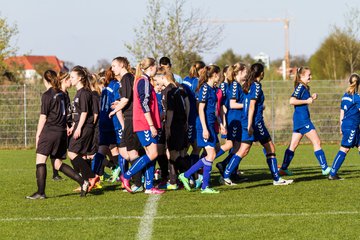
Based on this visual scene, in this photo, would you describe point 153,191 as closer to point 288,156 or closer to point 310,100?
point 310,100

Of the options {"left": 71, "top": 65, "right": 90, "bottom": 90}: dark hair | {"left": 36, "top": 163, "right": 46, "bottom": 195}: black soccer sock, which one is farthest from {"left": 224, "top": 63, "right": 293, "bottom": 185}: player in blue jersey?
{"left": 36, "top": 163, "right": 46, "bottom": 195}: black soccer sock

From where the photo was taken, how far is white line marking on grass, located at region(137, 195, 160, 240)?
8516 millimetres

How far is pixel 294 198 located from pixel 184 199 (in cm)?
151

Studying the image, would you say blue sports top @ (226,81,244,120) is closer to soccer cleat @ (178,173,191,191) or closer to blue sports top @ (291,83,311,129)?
blue sports top @ (291,83,311,129)

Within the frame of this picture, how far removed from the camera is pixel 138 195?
12.2 metres

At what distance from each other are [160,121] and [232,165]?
5.37 ft

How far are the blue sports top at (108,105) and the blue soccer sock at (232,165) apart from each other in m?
1.94

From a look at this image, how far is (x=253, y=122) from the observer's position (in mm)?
13070

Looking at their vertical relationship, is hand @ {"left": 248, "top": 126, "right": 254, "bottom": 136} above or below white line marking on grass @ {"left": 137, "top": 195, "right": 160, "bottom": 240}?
above

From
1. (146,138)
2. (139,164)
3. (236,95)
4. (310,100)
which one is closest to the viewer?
(146,138)

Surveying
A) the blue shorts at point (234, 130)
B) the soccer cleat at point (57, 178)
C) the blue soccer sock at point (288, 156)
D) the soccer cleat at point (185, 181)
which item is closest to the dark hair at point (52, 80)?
the soccer cleat at point (185, 181)

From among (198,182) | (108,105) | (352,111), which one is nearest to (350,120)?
(352,111)

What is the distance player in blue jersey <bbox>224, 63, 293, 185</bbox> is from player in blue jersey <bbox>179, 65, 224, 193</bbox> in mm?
593

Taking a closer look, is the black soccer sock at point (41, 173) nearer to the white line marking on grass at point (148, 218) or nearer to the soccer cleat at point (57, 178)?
the white line marking on grass at point (148, 218)
